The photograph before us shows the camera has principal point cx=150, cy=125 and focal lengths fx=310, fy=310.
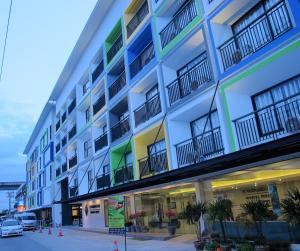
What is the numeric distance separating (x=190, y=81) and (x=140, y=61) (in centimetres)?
672

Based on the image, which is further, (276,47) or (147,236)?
(147,236)

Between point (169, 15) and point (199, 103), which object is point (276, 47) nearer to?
point (199, 103)

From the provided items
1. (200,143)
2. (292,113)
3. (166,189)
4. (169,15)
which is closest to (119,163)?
(166,189)

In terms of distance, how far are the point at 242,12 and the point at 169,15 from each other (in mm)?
6038

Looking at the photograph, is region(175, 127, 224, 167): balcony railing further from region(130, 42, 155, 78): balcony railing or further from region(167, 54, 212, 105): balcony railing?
region(130, 42, 155, 78): balcony railing

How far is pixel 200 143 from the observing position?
1541cm

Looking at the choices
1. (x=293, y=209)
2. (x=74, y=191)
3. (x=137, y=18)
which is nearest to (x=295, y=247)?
(x=293, y=209)

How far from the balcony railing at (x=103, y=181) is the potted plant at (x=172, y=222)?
711 centimetres

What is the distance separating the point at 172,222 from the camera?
18844 millimetres

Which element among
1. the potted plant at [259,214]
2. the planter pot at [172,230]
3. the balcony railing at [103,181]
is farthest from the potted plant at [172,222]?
the potted plant at [259,214]

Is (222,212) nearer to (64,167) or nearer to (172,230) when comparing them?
(172,230)

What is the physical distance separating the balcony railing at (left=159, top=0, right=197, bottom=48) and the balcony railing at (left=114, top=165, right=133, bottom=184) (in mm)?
8926

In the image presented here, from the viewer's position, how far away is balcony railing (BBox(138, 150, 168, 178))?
18.2m

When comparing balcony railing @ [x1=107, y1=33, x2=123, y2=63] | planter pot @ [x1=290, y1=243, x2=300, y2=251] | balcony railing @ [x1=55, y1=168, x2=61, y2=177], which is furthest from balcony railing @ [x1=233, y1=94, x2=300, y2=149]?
balcony railing @ [x1=55, y1=168, x2=61, y2=177]
